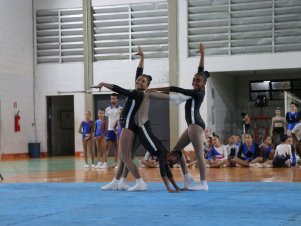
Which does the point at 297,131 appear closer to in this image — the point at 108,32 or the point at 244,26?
the point at 244,26

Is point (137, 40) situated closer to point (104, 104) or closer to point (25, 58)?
point (104, 104)

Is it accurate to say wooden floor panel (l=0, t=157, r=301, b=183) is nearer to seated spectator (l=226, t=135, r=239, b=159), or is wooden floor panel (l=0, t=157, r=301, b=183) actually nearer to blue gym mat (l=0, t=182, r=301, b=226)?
blue gym mat (l=0, t=182, r=301, b=226)

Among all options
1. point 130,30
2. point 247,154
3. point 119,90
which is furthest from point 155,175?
point 130,30

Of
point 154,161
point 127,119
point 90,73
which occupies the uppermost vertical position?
point 90,73

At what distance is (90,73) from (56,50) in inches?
79.0

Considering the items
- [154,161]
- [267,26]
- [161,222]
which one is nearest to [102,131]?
[154,161]

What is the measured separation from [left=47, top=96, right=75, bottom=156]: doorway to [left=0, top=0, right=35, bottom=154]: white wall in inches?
31.8

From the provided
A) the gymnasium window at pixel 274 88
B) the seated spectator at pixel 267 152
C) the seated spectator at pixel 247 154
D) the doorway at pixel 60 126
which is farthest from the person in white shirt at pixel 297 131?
the doorway at pixel 60 126

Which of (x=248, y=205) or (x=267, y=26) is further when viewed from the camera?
(x=267, y=26)

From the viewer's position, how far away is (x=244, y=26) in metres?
21.6

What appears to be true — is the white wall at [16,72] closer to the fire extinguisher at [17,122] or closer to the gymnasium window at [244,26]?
the fire extinguisher at [17,122]

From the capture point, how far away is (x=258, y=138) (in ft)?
73.8

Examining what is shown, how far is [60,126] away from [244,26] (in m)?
9.59

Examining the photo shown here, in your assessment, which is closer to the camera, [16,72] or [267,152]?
[267,152]
